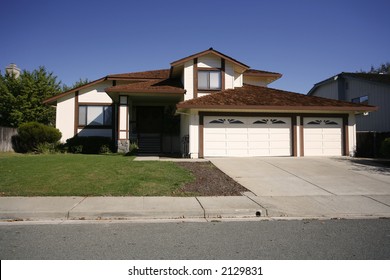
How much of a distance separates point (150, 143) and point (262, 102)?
9036 mm

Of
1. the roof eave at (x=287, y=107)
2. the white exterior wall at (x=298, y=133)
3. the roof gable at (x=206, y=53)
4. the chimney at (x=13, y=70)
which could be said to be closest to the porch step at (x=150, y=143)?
the roof gable at (x=206, y=53)

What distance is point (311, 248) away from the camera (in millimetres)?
4258

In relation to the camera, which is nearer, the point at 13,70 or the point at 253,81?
the point at 253,81

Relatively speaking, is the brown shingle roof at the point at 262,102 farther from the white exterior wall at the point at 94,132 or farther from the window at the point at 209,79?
the white exterior wall at the point at 94,132

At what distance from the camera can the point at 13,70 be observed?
29.5 metres

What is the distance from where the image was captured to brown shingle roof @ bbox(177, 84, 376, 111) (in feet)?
50.1

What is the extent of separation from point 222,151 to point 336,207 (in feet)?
29.8

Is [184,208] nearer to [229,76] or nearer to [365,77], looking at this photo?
[229,76]

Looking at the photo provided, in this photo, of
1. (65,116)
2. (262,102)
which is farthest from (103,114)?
(262,102)

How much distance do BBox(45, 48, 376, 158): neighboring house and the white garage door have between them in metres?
0.06

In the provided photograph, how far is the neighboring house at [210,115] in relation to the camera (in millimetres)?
15758

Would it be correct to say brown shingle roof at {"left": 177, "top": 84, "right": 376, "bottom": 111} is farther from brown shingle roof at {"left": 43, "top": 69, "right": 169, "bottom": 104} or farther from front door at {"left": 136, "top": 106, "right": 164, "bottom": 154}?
brown shingle roof at {"left": 43, "top": 69, "right": 169, "bottom": 104}

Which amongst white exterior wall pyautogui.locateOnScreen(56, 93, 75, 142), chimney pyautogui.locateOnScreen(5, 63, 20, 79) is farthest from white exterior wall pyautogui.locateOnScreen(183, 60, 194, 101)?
chimney pyautogui.locateOnScreen(5, 63, 20, 79)

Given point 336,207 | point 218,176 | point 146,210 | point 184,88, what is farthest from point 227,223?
point 184,88
